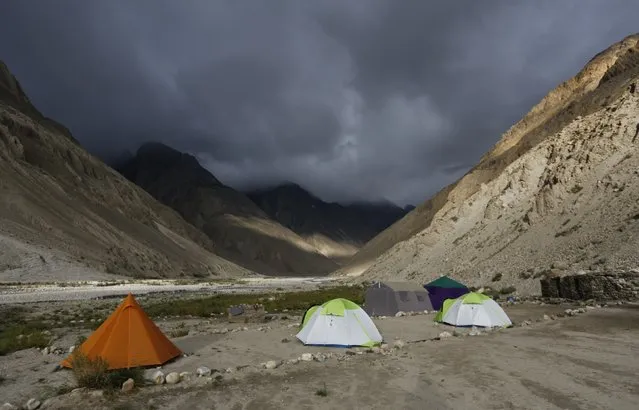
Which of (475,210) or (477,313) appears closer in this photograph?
(477,313)

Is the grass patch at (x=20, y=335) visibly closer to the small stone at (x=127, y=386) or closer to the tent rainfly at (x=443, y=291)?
the small stone at (x=127, y=386)

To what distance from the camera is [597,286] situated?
24406mm

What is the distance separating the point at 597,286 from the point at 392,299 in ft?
37.8

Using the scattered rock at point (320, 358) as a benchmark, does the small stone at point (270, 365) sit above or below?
below

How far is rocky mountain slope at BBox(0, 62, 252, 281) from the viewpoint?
6122cm

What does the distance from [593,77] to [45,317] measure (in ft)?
277

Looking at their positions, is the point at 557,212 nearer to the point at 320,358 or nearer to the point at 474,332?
the point at 474,332

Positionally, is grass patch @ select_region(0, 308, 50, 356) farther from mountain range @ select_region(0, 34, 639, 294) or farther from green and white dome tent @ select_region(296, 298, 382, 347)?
mountain range @ select_region(0, 34, 639, 294)

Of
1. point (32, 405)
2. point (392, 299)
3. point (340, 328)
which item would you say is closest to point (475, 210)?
point (392, 299)

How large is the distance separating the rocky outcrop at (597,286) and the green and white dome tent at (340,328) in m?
16.8

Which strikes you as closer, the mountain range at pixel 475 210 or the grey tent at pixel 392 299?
the grey tent at pixel 392 299

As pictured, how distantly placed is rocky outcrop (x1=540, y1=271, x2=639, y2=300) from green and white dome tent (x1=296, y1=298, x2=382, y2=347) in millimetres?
16802

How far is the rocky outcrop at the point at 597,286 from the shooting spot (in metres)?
23.1

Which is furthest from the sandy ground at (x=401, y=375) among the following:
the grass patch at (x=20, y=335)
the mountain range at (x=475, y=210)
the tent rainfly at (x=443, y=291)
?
the mountain range at (x=475, y=210)
